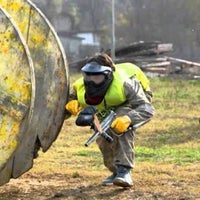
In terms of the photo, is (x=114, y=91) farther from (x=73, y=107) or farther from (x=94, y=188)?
(x=94, y=188)

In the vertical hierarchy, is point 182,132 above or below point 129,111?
below

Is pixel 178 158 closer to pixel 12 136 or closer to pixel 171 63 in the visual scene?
pixel 12 136

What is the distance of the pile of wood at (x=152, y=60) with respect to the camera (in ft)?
104

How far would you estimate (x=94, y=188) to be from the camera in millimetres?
6824

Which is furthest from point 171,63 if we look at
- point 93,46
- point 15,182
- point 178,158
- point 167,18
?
point 15,182

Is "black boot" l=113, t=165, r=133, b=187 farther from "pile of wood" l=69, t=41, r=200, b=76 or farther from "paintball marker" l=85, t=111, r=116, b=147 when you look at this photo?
"pile of wood" l=69, t=41, r=200, b=76

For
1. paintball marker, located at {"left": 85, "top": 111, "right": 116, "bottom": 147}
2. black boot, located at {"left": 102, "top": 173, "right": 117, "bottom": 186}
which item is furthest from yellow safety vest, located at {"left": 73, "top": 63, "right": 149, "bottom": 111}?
black boot, located at {"left": 102, "top": 173, "right": 117, "bottom": 186}

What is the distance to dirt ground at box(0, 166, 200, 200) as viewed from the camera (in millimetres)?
6469

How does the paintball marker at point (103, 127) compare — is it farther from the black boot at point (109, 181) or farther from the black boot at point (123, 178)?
the black boot at point (109, 181)

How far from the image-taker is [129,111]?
662 cm

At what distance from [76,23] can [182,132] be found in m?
50.5

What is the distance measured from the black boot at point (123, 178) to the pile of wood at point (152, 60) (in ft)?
80.9

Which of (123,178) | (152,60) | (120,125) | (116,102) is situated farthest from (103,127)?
(152,60)

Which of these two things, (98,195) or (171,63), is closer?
(98,195)
